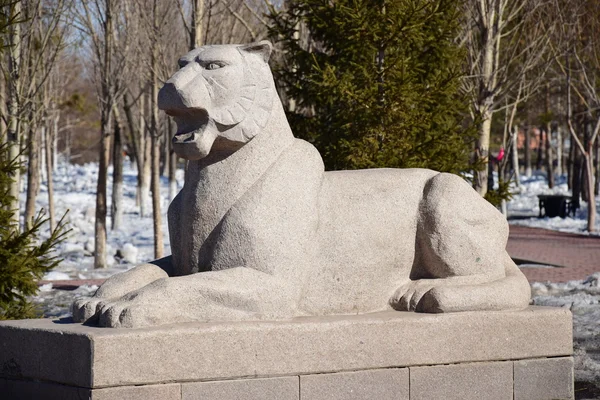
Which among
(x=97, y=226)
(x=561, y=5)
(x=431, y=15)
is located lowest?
(x=97, y=226)

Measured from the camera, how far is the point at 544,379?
219 inches

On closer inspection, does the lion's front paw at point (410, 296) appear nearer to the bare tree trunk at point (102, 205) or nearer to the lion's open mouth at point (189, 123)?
the lion's open mouth at point (189, 123)

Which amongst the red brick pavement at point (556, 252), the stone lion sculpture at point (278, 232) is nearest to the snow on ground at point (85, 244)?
the stone lion sculpture at point (278, 232)

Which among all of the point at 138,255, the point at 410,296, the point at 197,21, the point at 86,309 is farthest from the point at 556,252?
the point at 86,309

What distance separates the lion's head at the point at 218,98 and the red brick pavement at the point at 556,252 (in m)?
8.24

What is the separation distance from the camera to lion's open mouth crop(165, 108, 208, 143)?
5.07 metres

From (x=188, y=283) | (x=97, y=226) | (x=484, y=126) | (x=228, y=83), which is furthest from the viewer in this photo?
(x=97, y=226)

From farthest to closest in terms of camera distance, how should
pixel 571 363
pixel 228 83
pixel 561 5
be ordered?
1. pixel 561 5
2. pixel 571 363
3. pixel 228 83

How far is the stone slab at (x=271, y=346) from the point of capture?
14.6 ft

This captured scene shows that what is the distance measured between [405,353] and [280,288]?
0.84m

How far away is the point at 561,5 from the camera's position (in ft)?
67.0

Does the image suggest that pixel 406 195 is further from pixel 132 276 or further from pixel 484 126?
pixel 484 126

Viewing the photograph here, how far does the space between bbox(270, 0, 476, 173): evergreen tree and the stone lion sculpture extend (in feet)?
13.7

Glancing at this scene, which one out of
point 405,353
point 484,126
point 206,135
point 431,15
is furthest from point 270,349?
point 484,126
